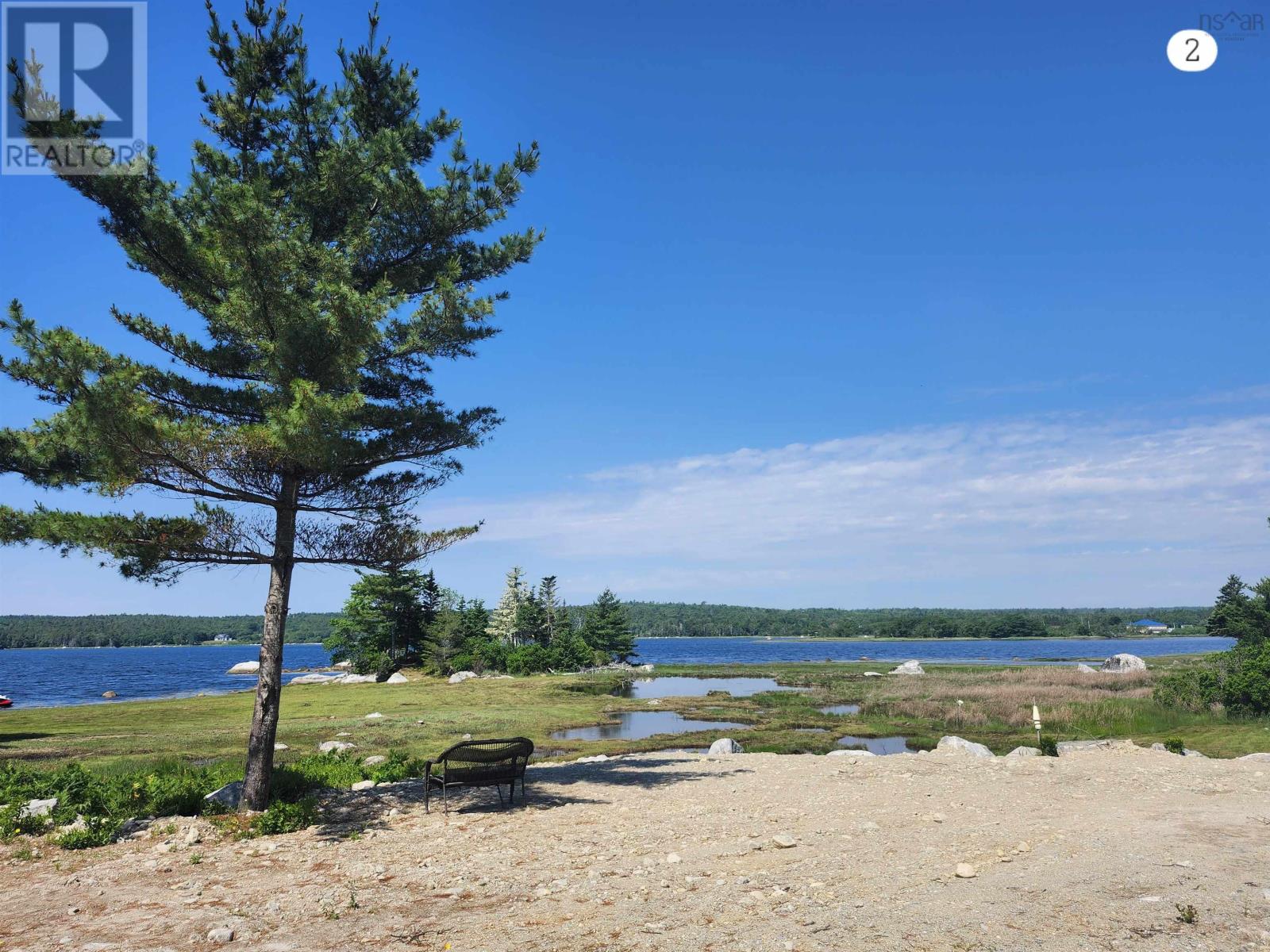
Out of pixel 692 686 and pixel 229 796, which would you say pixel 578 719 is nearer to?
pixel 229 796

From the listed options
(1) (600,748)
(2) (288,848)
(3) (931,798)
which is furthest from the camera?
(1) (600,748)

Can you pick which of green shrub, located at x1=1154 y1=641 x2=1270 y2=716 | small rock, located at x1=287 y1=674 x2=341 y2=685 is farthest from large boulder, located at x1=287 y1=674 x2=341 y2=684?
green shrub, located at x1=1154 y1=641 x2=1270 y2=716

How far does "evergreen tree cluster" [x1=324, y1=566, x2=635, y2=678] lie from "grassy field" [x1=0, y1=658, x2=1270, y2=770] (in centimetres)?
1230

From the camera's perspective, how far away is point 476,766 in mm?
11242

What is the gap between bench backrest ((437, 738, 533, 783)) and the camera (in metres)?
11.0

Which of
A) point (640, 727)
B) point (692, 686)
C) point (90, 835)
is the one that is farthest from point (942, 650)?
point (90, 835)

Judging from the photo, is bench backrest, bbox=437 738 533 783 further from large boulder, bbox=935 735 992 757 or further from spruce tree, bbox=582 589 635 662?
spruce tree, bbox=582 589 635 662

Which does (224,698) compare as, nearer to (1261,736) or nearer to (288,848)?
(288,848)

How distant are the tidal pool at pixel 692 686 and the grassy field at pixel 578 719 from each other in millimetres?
3082

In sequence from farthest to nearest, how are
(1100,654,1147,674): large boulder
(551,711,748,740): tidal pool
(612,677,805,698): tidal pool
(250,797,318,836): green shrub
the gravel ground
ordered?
(1100,654,1147,674): large boulder → (612,677,805,698): tidal pool → (551,711,748,740): tidal pool → (250,797,318,836): green shrub → the gravel ground

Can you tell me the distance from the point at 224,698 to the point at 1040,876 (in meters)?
43.8

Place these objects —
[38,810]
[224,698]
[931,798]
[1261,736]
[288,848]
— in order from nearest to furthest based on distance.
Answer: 1. [288,848]
2. [38,810]
3. [931,798]
4. [1261,736]
5. [224,698]

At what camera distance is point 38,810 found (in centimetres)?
987

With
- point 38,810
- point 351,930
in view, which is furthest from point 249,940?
point 38,810
